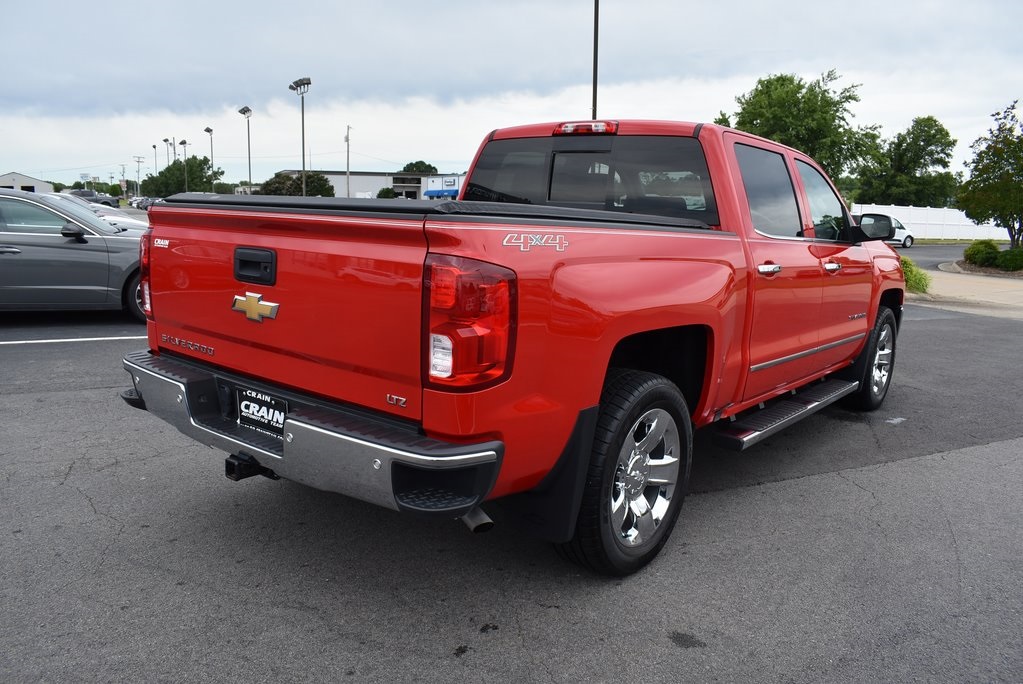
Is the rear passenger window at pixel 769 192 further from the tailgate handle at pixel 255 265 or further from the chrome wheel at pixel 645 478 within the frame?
the tailgate handle at pixel 255 265

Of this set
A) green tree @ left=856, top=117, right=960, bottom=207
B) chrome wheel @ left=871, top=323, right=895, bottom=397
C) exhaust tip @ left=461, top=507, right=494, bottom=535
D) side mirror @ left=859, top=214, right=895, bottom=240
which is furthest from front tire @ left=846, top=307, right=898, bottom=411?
green tree @ left=856, top=117, right=960, bottom=207

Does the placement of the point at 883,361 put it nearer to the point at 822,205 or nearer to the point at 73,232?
the point at 822,205

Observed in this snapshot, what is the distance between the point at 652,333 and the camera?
365cm

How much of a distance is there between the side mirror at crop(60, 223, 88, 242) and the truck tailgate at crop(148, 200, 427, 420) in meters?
6.37

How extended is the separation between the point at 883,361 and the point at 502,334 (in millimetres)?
4963

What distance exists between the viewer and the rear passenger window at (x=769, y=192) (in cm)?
438

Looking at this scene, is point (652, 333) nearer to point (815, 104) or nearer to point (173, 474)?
point (173, 474)

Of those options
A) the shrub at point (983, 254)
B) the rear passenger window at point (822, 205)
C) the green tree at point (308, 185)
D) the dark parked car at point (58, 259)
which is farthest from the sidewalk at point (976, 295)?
the green tree at point (308, 185)

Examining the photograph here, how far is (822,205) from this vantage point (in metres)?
5.35

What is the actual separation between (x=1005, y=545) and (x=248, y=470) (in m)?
3.50

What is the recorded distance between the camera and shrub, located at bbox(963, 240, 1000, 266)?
1040 inches

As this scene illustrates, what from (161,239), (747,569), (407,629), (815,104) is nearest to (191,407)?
(161,239)

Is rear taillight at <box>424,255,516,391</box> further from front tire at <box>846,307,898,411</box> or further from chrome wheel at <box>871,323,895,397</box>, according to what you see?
chrome wheel at <box>871,323,895,397</box>

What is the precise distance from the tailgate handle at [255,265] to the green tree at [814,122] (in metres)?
33.8
